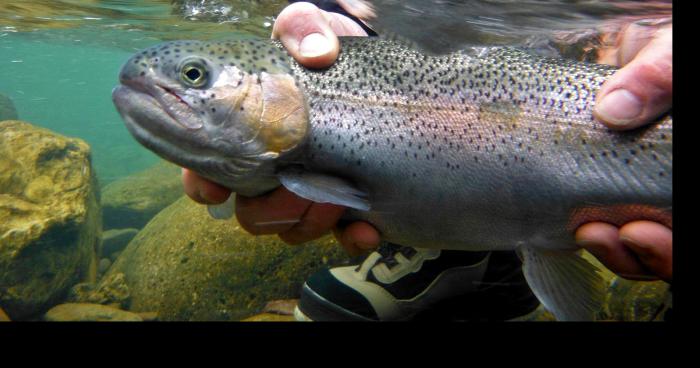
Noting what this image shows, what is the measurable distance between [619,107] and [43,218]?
5932mm

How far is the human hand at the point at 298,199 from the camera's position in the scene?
1.68 m

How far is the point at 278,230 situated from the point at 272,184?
49 cm

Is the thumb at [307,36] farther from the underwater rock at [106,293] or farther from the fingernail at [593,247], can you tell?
the underwater rock at [106,293]

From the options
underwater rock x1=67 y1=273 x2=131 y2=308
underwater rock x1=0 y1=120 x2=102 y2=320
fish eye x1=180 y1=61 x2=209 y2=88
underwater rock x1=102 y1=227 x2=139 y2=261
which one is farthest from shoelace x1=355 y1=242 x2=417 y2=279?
underwater rock x1=102 y1=227 x2=139 y2=261

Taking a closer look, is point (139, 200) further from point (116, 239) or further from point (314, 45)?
point (314, 45)

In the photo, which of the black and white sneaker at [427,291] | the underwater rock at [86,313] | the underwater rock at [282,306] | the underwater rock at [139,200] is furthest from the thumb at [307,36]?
the underwater rock at [139,200]

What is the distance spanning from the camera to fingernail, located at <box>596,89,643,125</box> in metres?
1.51

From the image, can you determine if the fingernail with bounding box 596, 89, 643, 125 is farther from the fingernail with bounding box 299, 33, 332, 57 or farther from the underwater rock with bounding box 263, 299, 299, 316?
the underwater rock with bounding box 263, 299, 299, 316

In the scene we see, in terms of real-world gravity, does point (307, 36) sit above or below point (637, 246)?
above

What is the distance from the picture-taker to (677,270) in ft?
4.66

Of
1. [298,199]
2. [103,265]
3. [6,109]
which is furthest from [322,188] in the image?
[6,109]

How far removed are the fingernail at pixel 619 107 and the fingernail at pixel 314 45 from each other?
1110 millimetres

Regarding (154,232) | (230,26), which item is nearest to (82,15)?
(230,26)

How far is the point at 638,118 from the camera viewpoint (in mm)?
1524
